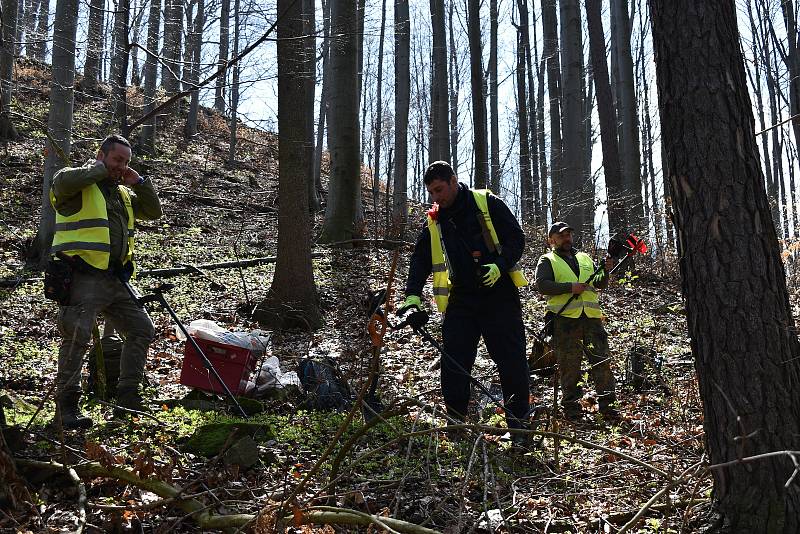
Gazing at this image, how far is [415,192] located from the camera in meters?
30.7

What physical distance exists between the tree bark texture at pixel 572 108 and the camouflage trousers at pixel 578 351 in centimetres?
619

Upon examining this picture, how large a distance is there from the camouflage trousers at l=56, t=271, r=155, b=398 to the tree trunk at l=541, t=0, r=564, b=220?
12.1 metres

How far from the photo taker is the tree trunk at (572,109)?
12000mm

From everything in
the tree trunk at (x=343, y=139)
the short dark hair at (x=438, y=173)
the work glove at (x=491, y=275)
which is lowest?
the work glove at (x=491, y=275)

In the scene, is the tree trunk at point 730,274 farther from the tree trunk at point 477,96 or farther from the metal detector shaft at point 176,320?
the tree trunk at point 477,96

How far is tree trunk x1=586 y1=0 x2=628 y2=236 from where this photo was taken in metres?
12.4

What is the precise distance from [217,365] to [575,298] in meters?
A: 3.30

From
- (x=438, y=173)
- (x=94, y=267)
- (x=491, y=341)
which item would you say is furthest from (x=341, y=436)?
(x=94, y=267)

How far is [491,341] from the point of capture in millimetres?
4695

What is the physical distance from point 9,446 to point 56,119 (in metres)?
8.86

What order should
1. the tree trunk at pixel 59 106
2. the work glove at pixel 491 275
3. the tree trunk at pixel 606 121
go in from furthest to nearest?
the tree trunk at pixel 606 121 → the tree trunk at pixel 59 106 → the work glove at pixel 491 275

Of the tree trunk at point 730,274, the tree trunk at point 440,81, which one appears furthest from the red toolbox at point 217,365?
the tree trunk at point 440,81

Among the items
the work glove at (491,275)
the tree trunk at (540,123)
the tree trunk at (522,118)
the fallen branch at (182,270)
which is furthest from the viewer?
the tree trunk at (540,123)

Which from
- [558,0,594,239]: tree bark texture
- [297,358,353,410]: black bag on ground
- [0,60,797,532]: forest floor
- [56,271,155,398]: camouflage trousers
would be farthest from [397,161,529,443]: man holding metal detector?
[558,0,594,239]: tree bark texture
